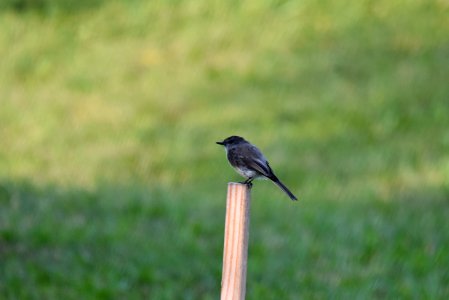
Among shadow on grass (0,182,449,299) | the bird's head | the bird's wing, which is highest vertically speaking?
shadow on grass (0,182,449,299)

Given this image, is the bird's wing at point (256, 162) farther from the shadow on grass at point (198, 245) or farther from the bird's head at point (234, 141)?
the shadow on grass at point (198, 245)

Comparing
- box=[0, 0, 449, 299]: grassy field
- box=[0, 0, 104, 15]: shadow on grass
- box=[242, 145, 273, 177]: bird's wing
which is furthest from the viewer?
box=[0, 0, 104, 15]: shadow on grass

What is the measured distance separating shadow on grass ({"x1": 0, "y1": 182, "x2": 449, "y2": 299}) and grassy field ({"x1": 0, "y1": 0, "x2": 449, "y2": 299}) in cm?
2

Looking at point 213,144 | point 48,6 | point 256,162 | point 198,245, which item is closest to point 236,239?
point 256,162

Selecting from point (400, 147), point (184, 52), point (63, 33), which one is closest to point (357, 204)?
point (400, 147)

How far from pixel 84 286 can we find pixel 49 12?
1147cm

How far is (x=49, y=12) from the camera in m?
19.4

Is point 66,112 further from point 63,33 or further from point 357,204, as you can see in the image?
point 357,204

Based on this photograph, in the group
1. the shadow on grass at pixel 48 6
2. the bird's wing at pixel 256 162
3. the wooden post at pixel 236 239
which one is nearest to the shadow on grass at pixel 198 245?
the bird's wing at pixel 256 162

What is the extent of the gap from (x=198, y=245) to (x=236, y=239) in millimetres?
5805

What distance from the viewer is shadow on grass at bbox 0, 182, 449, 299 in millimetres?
8883

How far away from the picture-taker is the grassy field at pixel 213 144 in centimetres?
934

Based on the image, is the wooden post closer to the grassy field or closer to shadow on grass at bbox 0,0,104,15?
the grassy field

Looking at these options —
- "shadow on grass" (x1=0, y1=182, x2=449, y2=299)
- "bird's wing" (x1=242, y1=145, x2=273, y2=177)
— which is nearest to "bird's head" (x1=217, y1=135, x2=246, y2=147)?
"bird's wing" (x1=242, y1=145, x2=273, y2=177)
